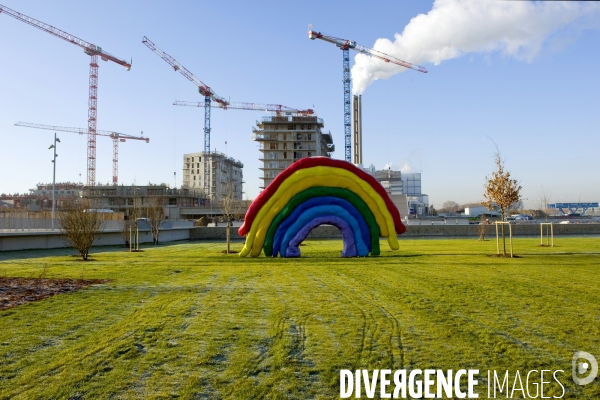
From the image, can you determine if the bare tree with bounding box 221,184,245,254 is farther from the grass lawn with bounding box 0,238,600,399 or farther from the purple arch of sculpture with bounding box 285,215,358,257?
the grass lawn with bounding box 0,238,600,399

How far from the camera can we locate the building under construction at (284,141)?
8462 cm

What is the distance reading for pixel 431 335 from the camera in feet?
22.0

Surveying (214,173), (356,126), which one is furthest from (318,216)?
(214,173)

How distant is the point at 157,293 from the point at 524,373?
7478mm

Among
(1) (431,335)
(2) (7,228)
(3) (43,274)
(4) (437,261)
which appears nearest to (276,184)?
(4) (437,261)

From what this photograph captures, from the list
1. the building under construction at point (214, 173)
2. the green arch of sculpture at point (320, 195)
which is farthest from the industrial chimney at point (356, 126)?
the green arch of sculpture at point (320, 195)

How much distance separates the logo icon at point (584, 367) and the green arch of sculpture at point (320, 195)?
13.4m

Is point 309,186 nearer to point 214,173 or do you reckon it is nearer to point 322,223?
point 322,223

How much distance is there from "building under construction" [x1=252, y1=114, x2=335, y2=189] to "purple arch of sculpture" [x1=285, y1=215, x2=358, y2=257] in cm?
6513

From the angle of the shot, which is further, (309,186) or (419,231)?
(419,231)

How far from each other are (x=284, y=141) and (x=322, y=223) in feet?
219

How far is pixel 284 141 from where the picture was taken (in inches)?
3339

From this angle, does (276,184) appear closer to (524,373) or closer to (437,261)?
(437,261)

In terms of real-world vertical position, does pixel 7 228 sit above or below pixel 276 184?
below
